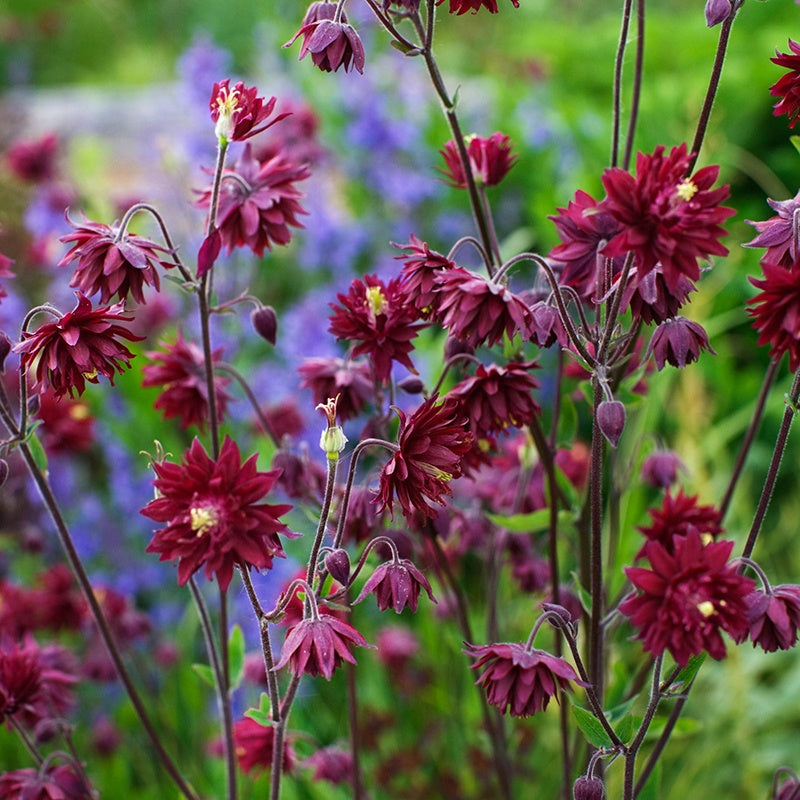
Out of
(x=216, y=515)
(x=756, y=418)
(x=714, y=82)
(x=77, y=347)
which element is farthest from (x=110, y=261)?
(x=756, y=418)

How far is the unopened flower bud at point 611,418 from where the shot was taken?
931mm

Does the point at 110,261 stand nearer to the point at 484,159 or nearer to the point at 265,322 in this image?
the point at 265,322

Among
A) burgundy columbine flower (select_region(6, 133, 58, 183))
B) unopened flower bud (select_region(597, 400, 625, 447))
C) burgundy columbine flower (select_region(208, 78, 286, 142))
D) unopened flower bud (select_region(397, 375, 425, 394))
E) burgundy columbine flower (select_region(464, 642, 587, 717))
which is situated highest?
burgundy columbine flower (select_region(6, 133, 58, 183))

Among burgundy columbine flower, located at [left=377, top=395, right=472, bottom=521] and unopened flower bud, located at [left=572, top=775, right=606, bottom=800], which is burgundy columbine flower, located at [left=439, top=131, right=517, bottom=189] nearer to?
Result: burgundy columbine flower, located at [left=377, top=395, right=472, bottom=521]

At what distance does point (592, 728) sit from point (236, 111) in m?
0.73

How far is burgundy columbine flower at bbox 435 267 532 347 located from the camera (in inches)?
35.3

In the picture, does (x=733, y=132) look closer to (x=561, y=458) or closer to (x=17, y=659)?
(x=561, y=458)

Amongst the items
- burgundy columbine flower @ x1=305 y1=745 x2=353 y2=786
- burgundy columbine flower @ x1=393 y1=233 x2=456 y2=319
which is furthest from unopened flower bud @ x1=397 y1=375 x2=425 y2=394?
burgundy columbine flower @ x1=305 y1=745 x2=353 y2=786

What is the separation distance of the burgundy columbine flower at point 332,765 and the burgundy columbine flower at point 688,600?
2.57ft

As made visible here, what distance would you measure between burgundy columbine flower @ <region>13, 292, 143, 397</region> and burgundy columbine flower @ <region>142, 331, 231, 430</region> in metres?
0.26

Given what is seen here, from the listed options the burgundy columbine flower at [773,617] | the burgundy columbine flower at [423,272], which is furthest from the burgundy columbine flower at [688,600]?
the burgundy columbine flower at [423,272]

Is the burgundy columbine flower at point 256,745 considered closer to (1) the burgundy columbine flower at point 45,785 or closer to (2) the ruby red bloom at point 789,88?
(1) the burgundy columbine flower at point 45,785

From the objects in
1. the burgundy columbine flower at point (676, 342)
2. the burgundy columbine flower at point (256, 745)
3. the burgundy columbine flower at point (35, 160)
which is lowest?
the burgundy columbine flower at point (256, 745)

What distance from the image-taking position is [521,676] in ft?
3.10
